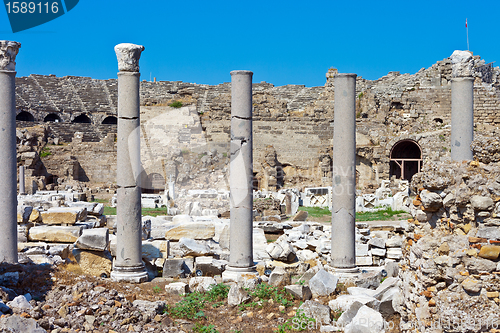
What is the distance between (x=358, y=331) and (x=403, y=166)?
72.2 ft

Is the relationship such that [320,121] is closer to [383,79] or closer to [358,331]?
[383,79]

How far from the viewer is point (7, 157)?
7.81 meters

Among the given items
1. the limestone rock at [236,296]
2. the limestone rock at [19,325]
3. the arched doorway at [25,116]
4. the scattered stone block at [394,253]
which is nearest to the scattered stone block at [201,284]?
the limestone rock at [236,296]

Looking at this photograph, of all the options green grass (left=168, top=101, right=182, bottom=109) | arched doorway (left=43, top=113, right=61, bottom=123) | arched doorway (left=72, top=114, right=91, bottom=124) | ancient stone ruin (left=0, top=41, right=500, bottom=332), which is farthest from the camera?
arched doorway (left=72, top=114, right=91, bottom=124)

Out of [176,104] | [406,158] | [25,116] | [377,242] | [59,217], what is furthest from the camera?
[25,116]

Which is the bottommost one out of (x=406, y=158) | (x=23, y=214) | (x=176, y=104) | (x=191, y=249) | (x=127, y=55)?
(x=191, y=249)

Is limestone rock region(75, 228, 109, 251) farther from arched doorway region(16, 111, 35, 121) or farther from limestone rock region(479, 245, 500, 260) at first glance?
arched doorway region(16, 111, 35, 121)

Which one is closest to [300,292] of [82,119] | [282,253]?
[282,253]

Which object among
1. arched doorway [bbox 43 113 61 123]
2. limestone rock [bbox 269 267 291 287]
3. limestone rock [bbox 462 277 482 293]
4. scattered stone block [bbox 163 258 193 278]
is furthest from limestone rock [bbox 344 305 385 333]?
arched doorway [bbox 43 113 61 123]

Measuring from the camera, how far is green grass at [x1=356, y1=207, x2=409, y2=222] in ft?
54.4

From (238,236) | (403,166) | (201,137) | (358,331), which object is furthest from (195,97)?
(358,331)

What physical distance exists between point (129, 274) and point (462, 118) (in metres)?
6.40

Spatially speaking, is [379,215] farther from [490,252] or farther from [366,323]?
[490,252]

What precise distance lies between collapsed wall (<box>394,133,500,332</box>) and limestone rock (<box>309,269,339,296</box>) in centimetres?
170
